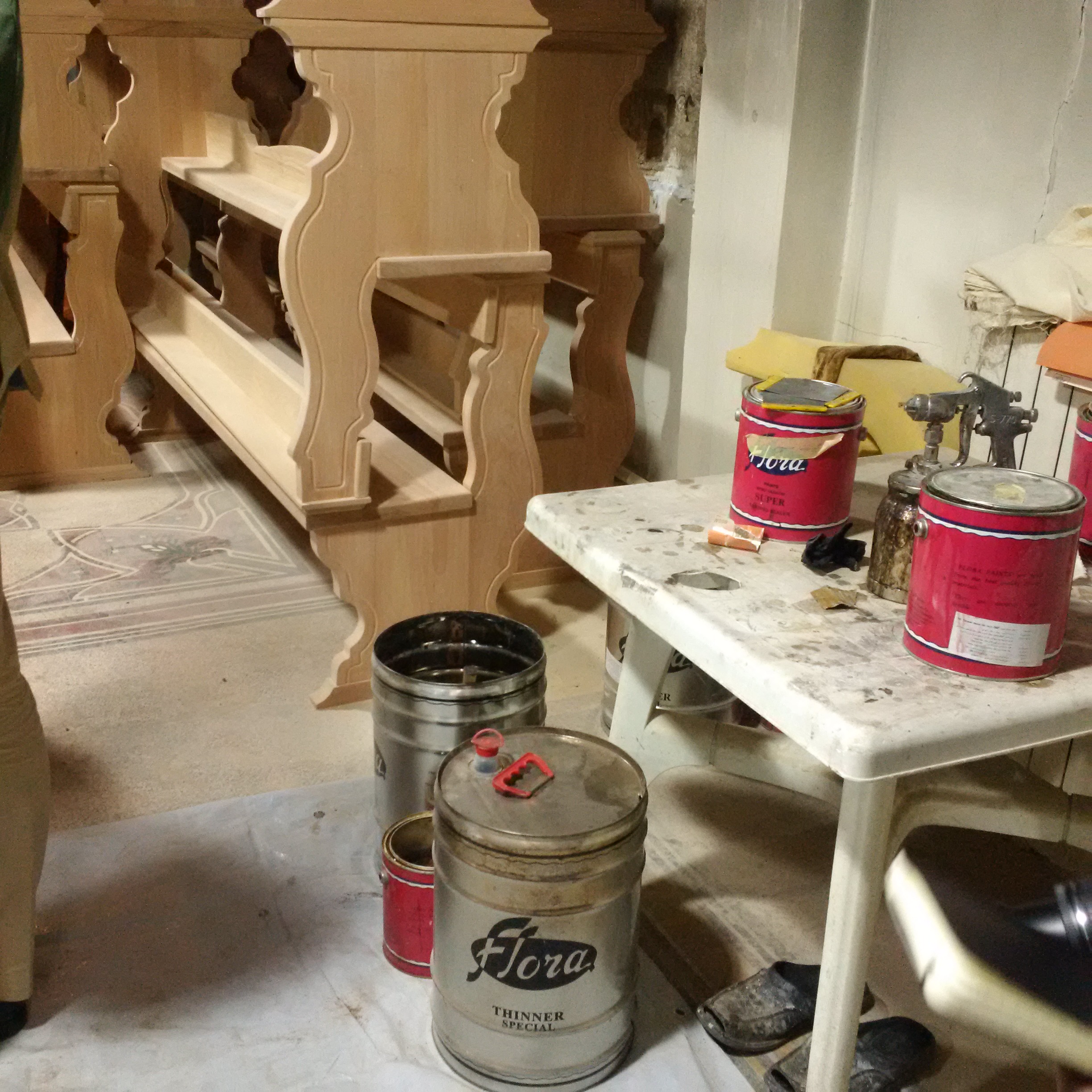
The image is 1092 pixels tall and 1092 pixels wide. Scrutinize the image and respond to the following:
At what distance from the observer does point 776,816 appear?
1.96 meters

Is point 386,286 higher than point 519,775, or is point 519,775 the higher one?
point 386,286

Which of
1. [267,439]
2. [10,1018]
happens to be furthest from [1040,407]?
A: [10,1018]

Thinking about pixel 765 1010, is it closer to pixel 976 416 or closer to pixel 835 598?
pixel 835 598

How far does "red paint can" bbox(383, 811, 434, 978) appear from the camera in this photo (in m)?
1.51

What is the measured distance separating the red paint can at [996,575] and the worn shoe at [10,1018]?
1.18m

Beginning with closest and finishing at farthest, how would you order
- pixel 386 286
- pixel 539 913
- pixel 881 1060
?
pixel 539 913 → pixel 881 1060 → pixel 386 286

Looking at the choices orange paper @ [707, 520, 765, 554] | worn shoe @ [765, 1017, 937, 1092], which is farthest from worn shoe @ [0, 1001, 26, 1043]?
orange paper @ [707, 520, 765, 554]

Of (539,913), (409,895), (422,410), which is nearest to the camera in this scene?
(539,913)

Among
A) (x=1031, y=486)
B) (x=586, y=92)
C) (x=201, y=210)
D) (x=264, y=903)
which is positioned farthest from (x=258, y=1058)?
(x=201, y=210)

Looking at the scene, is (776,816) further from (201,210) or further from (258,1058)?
(201,210)

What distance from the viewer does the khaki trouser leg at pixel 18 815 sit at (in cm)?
135

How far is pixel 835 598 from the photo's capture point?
1192 mm

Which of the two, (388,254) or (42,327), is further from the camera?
(42,327)

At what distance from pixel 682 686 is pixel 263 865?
2.46 ft
